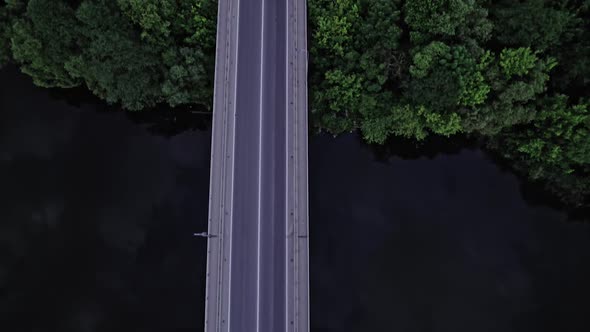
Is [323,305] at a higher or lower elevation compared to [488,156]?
lower

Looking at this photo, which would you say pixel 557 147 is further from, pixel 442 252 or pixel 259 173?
pixel 259 173

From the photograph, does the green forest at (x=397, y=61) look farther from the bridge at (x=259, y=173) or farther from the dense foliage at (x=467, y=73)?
the bridge at (x=259, y=173)

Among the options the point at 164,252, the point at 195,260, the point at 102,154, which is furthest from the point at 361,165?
the point at 102,154

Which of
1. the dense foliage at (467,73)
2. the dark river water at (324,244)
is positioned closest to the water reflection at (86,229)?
the dark river water at (324,244)

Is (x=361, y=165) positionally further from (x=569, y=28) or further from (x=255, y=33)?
(x=569, y=28)

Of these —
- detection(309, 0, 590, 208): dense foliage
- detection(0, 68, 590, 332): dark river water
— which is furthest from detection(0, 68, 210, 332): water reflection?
detection(309, 0, 590, 208): dense foliage

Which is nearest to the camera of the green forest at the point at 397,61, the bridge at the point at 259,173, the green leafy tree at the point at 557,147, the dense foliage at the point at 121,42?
the bridge at the point at 259,173

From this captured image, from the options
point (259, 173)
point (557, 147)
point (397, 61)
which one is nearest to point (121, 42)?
point (259, 173)
